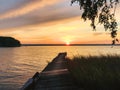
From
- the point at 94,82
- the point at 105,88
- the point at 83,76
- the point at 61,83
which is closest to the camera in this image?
the point at 105,88

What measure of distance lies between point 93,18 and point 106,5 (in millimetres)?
695

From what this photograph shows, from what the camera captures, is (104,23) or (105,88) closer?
(105,88)

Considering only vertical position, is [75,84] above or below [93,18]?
below

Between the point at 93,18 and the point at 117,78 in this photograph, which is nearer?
the point at 117,78

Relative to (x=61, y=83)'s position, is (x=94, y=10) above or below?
above

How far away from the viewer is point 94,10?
35.9ft

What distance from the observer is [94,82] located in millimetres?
10789

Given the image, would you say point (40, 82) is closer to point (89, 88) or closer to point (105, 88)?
point (89, 88)

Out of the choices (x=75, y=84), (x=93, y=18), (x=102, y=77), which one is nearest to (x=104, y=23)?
(x=93, y=18)

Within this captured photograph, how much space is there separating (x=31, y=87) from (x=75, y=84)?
1.90 meters

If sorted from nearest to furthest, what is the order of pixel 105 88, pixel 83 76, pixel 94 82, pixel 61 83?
pixel 105 88 < pixel 94 82 < pixel 83 76 < pixel 61 83

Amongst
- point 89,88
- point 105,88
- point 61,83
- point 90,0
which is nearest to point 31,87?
point 61,83

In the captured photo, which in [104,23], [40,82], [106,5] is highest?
[106,5]

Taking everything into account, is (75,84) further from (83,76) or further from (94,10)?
(94,10)
